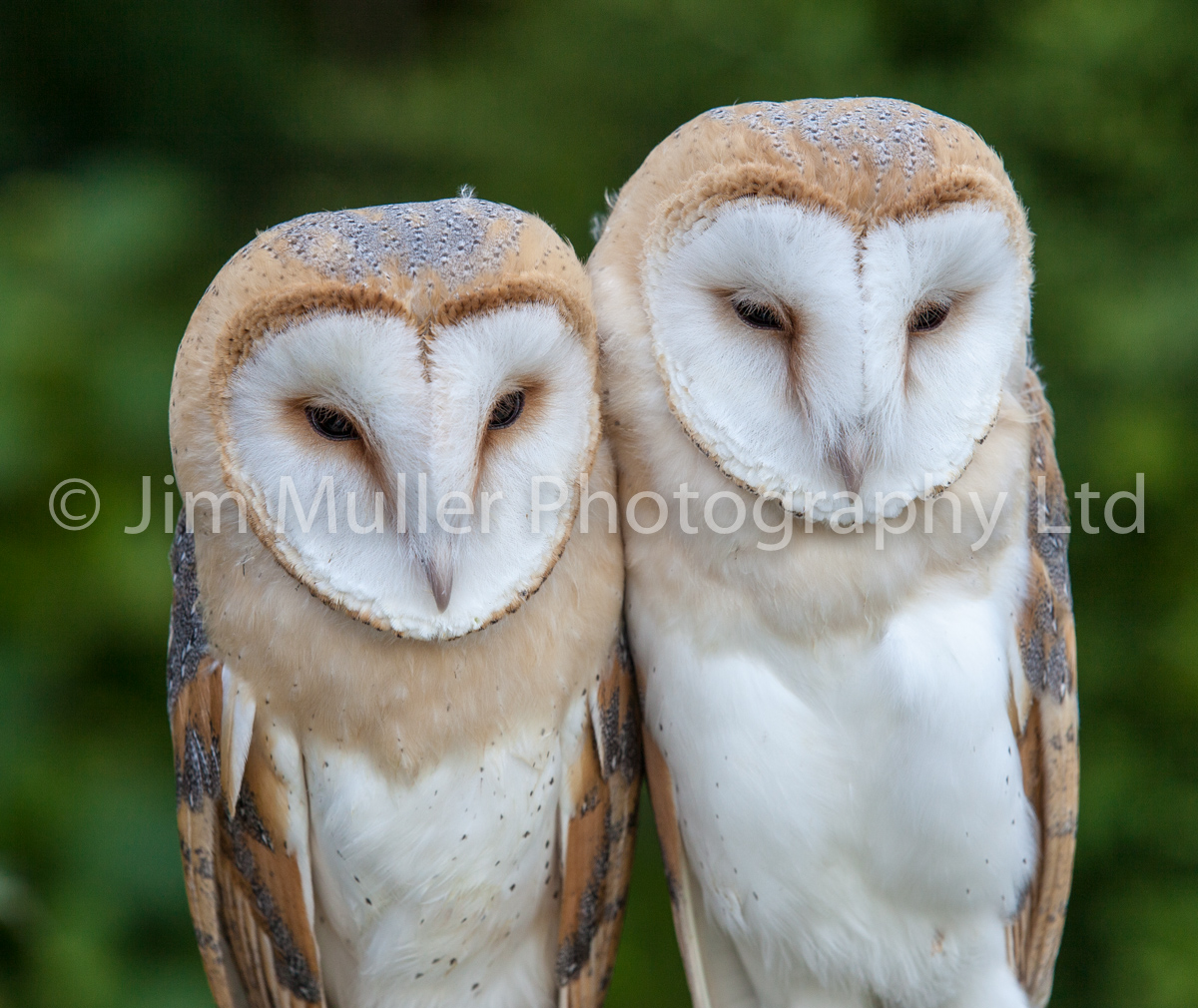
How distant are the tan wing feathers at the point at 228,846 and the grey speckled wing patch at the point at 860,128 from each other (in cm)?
87

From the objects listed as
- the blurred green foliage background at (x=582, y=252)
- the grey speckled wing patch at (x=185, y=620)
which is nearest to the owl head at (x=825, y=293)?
the grey speckled wing patch at (x=185, y=620)

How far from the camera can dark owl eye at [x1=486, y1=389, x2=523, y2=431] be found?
1.30 meters

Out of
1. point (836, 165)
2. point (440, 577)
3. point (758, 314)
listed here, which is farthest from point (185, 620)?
point (836, 165)

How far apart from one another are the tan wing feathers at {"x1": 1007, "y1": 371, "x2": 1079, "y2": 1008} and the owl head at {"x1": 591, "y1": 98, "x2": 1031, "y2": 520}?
0.27m

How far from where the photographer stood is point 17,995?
2.22 metres

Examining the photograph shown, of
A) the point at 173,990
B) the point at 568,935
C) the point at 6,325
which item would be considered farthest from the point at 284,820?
the point at 6,325

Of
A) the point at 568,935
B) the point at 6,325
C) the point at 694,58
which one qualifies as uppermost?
the point at 694,58

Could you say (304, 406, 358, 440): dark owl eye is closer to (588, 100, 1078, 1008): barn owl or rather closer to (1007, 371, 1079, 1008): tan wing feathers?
(588, 100, 1078, 1008): barn owl

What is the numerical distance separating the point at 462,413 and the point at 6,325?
159 cm

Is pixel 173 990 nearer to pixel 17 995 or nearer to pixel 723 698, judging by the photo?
pixel 17 995

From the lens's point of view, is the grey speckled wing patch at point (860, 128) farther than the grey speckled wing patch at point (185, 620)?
No

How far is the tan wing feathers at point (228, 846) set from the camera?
1534mm

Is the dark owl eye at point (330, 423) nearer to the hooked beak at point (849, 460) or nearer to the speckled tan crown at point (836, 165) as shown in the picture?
the speckled tan crown at point (836, 165)

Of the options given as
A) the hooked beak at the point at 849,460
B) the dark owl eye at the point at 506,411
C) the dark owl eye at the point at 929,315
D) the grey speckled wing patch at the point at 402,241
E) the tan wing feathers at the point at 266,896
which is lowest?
the tan wing feathers at the point at 266,896
